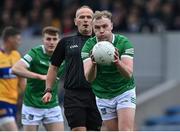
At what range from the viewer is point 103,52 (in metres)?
11.7

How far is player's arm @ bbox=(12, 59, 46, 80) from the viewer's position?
14.0 metres

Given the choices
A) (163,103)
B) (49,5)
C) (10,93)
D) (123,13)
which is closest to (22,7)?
(49,5)

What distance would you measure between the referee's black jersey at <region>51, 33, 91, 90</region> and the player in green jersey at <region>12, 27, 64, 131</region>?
1.09 meters

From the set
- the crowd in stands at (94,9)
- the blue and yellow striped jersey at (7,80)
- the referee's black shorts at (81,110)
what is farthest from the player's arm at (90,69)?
the crowd in stands at (94,9)

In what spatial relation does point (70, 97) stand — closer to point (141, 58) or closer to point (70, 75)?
point (70, 75)

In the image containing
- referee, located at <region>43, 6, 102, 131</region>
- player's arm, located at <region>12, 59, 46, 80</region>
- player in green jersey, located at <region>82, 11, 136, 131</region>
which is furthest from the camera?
player's arm, located at <region>12, 59, 46, 80</region>

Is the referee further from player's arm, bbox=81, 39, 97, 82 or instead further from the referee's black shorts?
player's arm, bbox=81, 39, 97, 82

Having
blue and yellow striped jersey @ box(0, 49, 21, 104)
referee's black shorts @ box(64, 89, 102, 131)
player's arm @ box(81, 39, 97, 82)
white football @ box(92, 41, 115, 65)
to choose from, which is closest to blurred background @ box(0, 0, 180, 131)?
blue and yellow striped jersey @ box(0, 49, 21, 104)

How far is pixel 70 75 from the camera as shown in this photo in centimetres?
1312

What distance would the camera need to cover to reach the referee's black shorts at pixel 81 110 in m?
13.0

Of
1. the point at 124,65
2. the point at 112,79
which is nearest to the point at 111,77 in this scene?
the point at 112,79

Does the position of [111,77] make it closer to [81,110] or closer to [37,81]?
[81,110]

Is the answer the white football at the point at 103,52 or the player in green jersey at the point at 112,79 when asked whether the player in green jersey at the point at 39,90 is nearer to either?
the player in green jersey at the point at 112,79

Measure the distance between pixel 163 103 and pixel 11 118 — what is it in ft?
23.4
